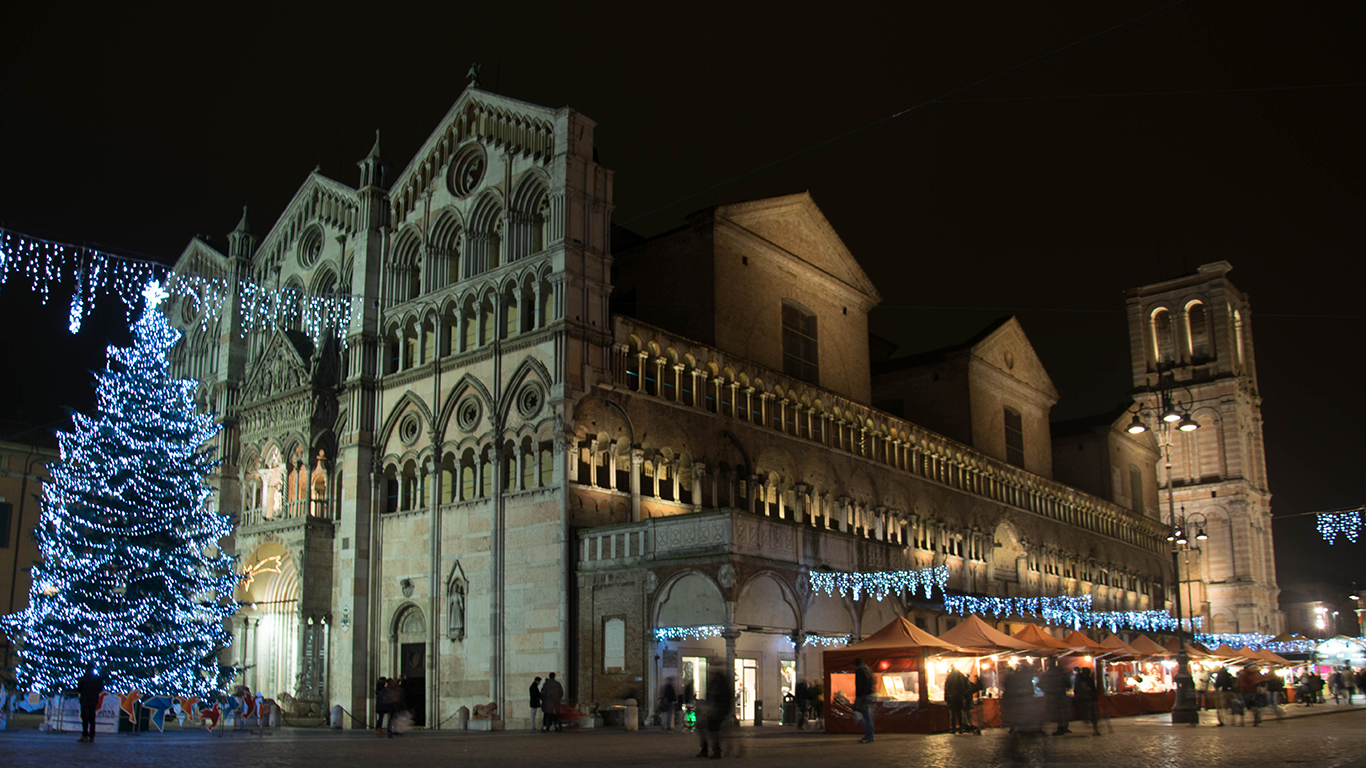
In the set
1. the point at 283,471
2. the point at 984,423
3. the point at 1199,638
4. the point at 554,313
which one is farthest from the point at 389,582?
the point at 1199,638

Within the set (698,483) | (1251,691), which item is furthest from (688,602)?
(1251,691)

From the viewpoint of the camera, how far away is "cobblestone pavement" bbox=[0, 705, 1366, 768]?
1680 centimetres

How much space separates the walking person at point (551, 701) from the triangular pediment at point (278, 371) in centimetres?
1753

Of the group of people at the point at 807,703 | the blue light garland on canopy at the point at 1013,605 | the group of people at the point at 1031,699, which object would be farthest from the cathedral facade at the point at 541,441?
the group of people at the point at 1031,699

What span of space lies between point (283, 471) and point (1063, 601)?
3568cm

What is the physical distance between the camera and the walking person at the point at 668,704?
28656 millimetres

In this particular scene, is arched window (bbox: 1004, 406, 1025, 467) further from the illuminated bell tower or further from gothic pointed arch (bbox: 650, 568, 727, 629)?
gothic pointed arch (bbox: 650, 568, 727, 629)

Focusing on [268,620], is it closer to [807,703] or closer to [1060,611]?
[807,703]

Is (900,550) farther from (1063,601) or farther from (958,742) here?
(1063,601)

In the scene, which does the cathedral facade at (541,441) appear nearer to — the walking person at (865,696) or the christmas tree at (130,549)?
the walking person at (865,696)

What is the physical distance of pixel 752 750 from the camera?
20.4m

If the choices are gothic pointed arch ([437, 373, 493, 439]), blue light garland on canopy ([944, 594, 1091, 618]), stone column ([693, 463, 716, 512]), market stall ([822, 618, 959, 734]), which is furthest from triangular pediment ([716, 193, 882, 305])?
market stall ([822, 618, 959, 734])

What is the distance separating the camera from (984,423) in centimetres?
5644

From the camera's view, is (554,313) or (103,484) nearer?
(103,484)
